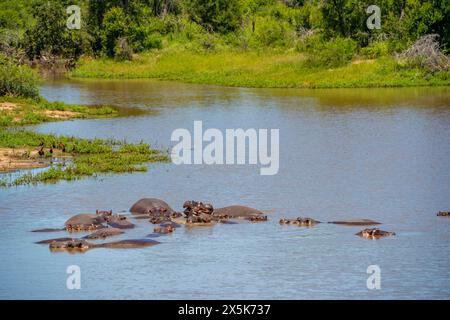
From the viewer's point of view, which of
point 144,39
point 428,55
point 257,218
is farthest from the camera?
point 144,39

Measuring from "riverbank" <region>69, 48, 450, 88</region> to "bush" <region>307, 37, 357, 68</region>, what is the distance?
30 cm

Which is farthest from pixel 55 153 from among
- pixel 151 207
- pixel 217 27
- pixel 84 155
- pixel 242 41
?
pixel 217 27

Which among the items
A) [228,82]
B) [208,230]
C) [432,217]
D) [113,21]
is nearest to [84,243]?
[208,230]

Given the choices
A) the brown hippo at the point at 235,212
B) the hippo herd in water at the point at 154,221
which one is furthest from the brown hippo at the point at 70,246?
the brown hippo at the point at 235,212

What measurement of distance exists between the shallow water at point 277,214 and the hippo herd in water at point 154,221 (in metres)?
0.25

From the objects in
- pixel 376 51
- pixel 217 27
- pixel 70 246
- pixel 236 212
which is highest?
pixel 217 27

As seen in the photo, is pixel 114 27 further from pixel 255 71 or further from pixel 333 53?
pixel 333 53

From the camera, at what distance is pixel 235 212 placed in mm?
19094

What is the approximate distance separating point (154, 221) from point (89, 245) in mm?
1957

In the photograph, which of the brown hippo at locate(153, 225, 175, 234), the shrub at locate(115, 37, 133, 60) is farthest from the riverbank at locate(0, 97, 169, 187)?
the shrub at locate(115, 37, 133, 60)

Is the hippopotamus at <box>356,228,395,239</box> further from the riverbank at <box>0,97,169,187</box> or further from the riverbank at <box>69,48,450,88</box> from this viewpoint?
A: the riverbank at <box>69,48,450,88</box>

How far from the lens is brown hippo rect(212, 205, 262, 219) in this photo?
746 inches

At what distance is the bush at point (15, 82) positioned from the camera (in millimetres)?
35219
